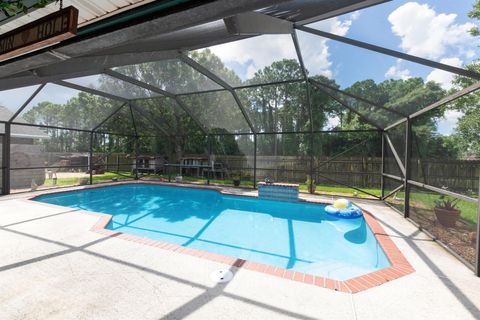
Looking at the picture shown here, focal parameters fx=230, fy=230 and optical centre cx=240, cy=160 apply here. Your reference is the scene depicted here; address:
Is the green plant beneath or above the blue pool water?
above

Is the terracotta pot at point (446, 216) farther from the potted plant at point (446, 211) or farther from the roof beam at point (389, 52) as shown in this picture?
the roof beam at point (389, 52)

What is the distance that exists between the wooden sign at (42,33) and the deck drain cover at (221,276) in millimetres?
2662

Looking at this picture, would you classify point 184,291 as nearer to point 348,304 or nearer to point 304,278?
point 304,278

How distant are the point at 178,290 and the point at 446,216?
15.8 feet

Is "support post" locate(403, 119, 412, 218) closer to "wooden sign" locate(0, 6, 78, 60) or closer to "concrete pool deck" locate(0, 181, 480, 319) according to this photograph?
"concrete pool deck" locate(0, 181, 480, 319)

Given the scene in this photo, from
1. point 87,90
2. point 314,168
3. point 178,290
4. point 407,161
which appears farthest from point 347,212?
point 87,90

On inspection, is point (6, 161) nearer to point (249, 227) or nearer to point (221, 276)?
point (249, 227)

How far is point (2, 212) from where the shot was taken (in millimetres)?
5305

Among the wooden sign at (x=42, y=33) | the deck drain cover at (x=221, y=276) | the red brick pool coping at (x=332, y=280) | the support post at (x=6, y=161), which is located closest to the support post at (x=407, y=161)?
the red brick pool coping at (x=332, y=280)

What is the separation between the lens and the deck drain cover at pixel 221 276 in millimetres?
2559

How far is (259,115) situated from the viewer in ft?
31.1

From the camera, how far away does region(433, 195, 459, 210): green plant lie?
4.16 m

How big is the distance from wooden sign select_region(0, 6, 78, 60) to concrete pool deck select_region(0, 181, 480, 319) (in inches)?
92.1

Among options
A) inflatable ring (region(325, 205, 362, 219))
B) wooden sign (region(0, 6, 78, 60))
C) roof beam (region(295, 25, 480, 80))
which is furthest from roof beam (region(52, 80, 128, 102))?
inflatable ring (region(325, 205, 362, 219))
